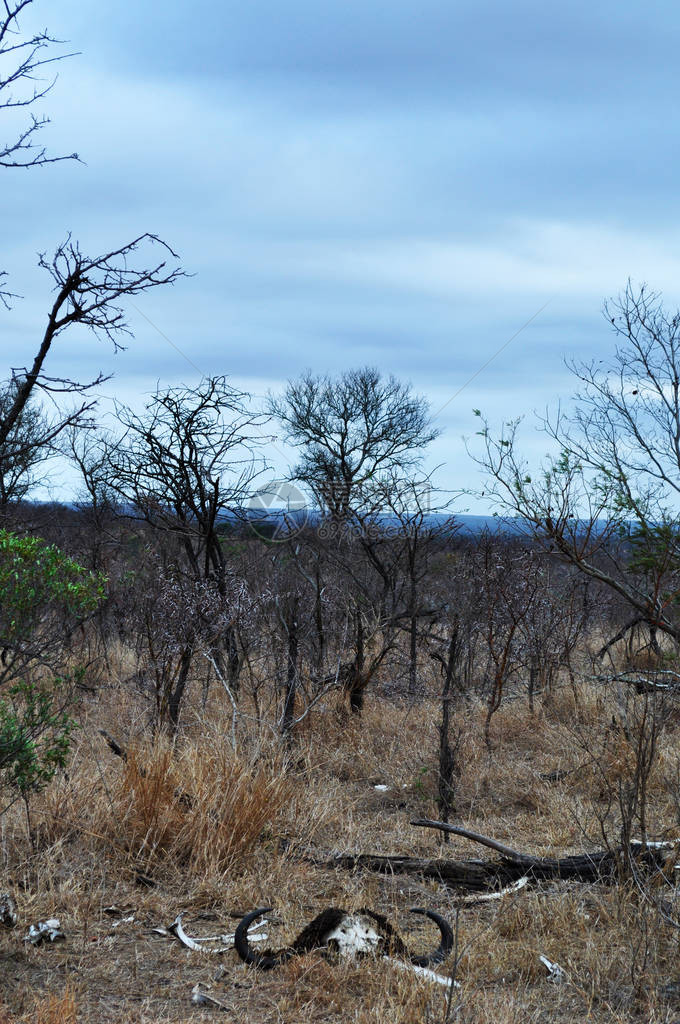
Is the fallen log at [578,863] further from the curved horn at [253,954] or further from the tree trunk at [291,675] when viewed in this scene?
the tree trunk at [291,675]

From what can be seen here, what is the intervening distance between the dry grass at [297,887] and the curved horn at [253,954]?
66mm

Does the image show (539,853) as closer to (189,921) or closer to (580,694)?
(189,921)

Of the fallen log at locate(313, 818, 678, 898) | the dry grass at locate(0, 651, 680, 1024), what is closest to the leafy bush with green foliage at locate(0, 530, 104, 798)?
the dry grass at locate(0, 651, 680, 1024)

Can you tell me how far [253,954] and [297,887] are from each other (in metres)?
0.84

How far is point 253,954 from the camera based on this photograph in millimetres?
3764

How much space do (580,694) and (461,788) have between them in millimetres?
2859

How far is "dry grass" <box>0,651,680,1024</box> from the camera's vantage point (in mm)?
3402

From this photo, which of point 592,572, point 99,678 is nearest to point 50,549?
point 592,572

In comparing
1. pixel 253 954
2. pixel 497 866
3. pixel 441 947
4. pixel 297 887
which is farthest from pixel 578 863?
pixel 253 954

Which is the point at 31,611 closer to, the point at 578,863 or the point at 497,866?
the point at 497,866

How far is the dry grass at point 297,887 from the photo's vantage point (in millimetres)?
3402

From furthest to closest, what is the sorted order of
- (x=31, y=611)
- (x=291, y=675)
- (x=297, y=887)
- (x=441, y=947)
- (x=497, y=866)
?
(x=291, y=675)
(x=497, y=866)
(x=297, y=887)
(x=31, y=611)
(x=441, y=947)

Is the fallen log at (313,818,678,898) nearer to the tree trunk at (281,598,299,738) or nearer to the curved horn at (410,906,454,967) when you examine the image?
the curved horn at (410,906,454,967)

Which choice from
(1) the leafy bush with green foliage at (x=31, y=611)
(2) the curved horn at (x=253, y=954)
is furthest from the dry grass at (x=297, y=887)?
(1) the leafy bush with green foliage at (x=31, y=611)
